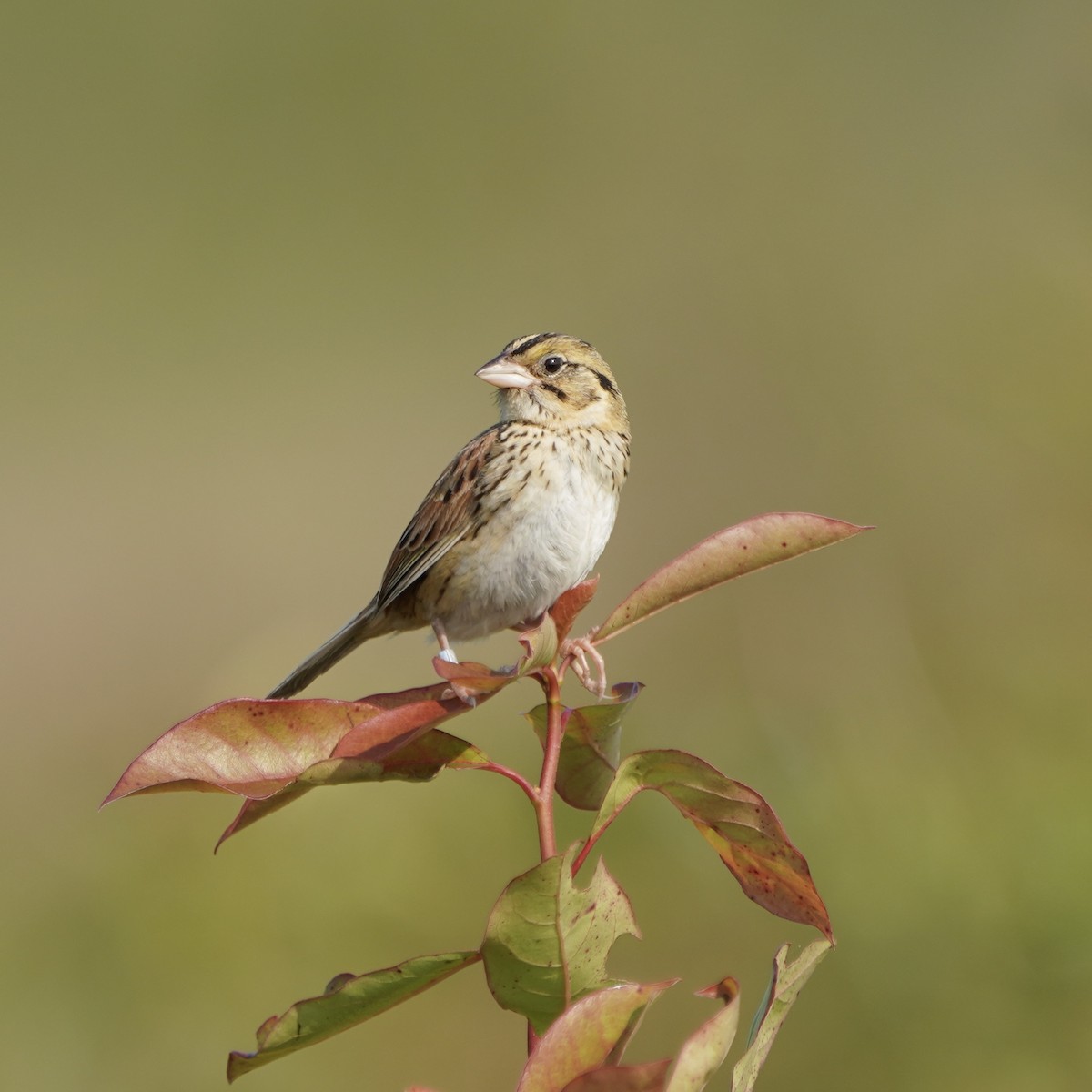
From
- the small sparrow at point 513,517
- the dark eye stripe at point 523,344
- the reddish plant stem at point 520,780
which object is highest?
the dark eye stripe at point 523,344

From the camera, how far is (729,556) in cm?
156

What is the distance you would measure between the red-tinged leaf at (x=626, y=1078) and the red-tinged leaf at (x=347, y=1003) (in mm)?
197

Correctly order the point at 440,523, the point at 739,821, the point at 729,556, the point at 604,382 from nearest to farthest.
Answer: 1. the point at 739,821
2. the point at 729,556
3. the point at 440,523
4. the point at 604,382

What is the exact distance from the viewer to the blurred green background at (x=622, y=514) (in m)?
3.99

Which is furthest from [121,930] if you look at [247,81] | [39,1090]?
[247,81]

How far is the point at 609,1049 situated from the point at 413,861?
3.00 metres

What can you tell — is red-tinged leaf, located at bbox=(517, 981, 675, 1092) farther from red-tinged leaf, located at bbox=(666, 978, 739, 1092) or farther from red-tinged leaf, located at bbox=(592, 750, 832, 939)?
red-tinged leaf, located at bbox=(592, 750, 832, 939)

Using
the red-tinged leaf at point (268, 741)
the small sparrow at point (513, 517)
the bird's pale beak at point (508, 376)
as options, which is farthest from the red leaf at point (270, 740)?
the bird's pale beak at point (508, 376)

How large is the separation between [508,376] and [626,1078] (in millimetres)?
2295

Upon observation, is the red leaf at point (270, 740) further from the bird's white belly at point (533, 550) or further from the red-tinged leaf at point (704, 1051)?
the bird's white belly at point (533, 550)

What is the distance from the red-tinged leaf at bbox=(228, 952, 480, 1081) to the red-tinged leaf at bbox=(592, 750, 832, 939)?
0.20 meters

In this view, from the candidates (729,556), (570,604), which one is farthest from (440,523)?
(729,556)

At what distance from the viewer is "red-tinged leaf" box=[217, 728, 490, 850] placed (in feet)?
4.55

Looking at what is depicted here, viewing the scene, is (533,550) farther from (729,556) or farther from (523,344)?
(729,556)
